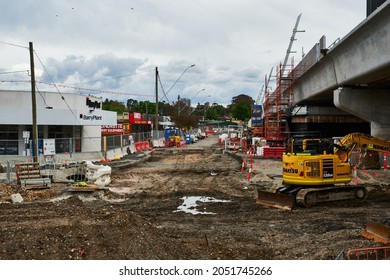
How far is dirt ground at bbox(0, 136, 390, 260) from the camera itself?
8.75m

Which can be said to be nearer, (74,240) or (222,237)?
(74,240)

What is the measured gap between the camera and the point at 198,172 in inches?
1012

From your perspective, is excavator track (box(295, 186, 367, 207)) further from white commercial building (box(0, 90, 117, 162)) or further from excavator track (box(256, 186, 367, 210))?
white commercial building (box(0, 90, 117, 162))

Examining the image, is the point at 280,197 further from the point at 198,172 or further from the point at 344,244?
the point at 198,172

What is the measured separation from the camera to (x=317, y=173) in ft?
48.5

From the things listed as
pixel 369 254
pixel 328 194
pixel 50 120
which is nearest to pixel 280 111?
pixel 50 120

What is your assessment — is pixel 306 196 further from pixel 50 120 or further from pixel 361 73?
pixel 50 120

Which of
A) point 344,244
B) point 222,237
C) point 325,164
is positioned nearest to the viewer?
point 344,244

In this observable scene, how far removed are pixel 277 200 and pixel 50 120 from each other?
2567 centimetres

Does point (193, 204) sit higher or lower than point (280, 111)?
lower

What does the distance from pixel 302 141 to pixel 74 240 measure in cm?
930

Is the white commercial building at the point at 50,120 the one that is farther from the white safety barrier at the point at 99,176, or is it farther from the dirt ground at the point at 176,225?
the dirt ground at the point at 176,225

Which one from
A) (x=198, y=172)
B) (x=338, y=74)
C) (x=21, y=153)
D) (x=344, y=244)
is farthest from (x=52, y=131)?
(x=344, y=244)

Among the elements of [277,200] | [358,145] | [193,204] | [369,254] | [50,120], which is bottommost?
[193,204]
